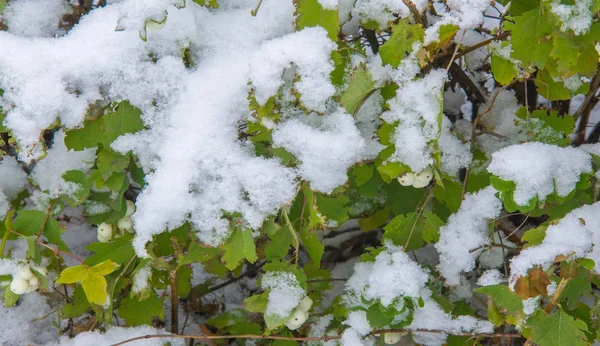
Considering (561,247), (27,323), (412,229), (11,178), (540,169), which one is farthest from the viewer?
(27,323)

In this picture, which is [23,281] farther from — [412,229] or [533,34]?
[533,34]

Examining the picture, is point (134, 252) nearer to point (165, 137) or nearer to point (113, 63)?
point (165, 137)

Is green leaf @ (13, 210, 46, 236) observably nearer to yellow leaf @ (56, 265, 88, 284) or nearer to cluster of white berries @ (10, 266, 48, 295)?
cluster of white berries @ (10, 266, 48, 295)

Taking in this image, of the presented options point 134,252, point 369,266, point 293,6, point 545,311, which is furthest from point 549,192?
point 134,252

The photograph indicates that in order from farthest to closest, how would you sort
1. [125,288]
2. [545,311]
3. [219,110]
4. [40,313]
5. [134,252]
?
1. [40,313]
2. [125,288]
3. [134,252]
4. [219,110]
5. [545,311]

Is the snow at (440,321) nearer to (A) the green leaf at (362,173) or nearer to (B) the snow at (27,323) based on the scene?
(A) the green leaf at (362,173)

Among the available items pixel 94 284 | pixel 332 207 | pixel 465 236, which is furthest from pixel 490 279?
pixel 94 284
